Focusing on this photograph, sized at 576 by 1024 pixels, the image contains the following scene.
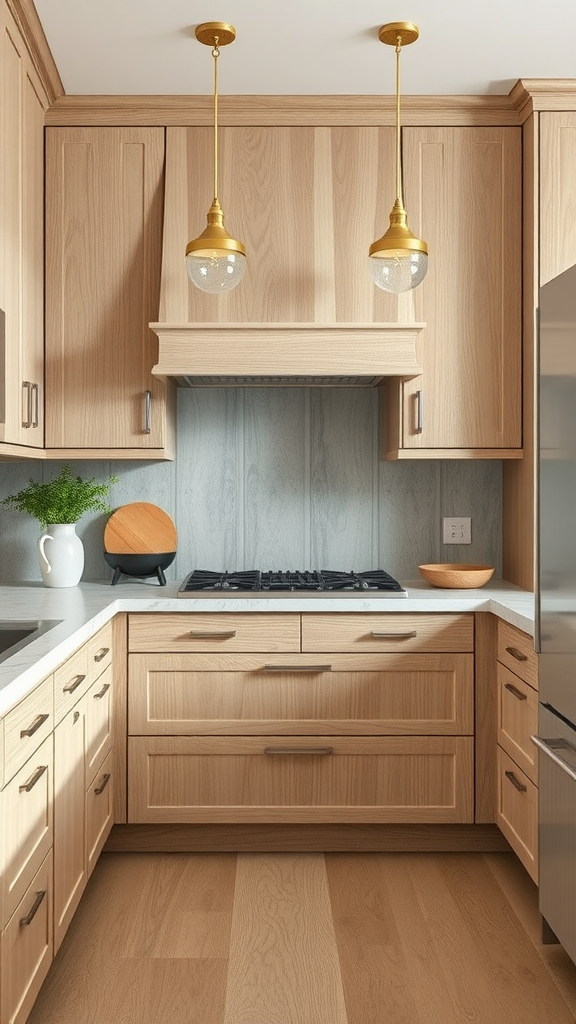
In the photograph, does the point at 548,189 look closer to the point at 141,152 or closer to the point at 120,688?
the point at 141,152

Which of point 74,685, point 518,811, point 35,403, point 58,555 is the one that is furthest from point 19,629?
point 518,811

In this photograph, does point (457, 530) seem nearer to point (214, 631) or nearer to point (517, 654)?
point (517, 654)

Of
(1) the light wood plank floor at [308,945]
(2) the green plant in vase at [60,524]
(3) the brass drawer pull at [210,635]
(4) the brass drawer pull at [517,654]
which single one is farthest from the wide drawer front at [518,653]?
(2) the green plant in vase at [60,524]

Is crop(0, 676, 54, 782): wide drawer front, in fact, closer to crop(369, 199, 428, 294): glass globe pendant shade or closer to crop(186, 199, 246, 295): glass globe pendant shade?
crop(186, 199, 246, 295): glass globe pendant shade

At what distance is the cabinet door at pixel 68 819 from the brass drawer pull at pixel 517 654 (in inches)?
47.7

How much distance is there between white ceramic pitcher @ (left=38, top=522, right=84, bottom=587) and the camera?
3109 mm

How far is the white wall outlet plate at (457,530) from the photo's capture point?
3.44m

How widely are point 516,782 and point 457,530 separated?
42.8 inches

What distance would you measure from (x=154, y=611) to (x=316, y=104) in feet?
5.90

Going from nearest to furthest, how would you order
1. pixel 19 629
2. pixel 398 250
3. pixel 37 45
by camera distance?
pixel 19 629, pixel 398 250, pixel 37 45

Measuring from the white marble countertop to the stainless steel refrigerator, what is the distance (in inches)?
10.2

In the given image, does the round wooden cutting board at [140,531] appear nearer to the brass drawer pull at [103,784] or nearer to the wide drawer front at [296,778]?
the wide drawer front at [296,778]

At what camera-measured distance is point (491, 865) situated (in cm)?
284

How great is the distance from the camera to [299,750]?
285cm
